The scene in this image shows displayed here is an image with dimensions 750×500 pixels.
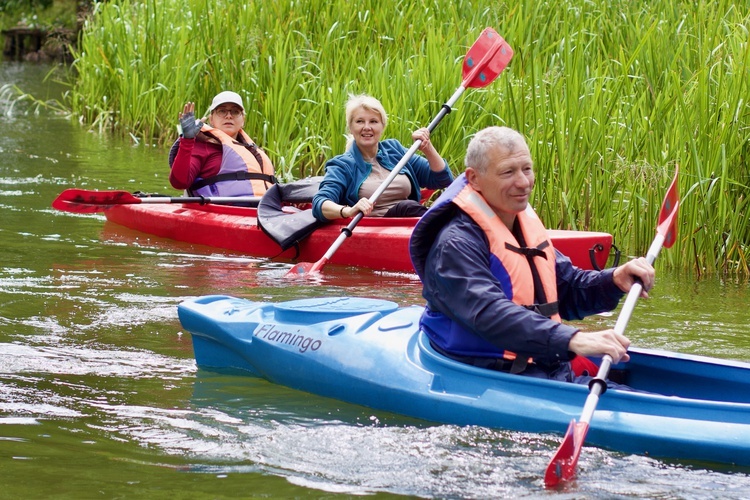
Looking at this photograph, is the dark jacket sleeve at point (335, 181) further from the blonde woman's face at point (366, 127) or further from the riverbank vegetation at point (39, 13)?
the riverbank vegetation at point (39, 13)

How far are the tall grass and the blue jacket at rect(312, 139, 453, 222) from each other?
1.87ft

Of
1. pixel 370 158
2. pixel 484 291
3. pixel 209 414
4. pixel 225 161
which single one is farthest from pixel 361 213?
pixel 484 291

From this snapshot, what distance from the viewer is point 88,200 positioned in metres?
7.24

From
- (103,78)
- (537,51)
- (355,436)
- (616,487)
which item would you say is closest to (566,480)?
(616,487)

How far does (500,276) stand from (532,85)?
3.02m

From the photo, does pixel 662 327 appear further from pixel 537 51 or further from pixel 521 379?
pixel 537 51

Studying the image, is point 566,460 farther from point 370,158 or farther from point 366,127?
point 370,158

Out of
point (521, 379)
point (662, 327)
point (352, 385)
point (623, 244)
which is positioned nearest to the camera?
point (521, 379)

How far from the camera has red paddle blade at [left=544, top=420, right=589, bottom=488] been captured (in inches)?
116

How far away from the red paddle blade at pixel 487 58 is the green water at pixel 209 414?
1.30m

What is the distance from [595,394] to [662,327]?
1828mm

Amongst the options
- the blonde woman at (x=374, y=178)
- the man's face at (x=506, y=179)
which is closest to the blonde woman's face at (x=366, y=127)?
the blonde woman at (x=374, y=178)

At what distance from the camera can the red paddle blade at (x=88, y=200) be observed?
7137 millimetres

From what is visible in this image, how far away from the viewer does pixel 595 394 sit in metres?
3.10
